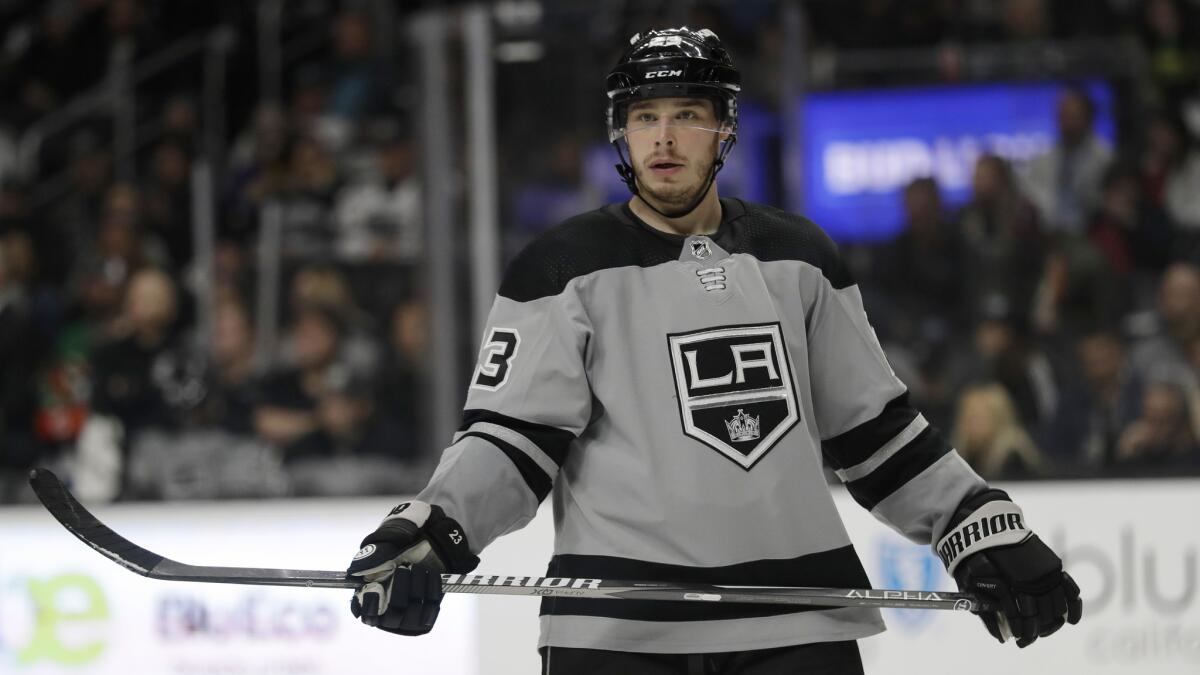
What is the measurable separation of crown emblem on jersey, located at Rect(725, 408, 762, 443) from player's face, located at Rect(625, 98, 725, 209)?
30 cm

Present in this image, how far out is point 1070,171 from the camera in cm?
480

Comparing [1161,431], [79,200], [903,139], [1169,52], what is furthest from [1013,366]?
[79,200]

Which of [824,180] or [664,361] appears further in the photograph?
[824,180]

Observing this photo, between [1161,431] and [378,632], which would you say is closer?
[378,632]

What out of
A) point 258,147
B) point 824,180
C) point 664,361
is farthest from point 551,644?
point 258,147

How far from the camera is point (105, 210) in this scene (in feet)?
21.0

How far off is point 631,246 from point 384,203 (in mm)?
3775

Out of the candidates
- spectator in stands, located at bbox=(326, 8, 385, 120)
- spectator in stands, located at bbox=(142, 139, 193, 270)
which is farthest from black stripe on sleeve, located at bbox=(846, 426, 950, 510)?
spectator in stands, located at bbox=(326, 8, 385, 120)

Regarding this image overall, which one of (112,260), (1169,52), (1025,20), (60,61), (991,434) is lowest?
(991,434)

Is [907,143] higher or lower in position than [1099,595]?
higher

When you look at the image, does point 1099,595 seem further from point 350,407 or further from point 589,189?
point 350,407

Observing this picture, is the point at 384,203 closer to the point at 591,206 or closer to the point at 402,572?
the point at 591,206

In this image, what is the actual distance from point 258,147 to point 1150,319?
3464mm

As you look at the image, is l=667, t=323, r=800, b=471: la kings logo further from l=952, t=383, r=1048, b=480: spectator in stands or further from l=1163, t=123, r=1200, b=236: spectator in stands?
l=1163, t=123, r=1200, b=236: spectator in stands
